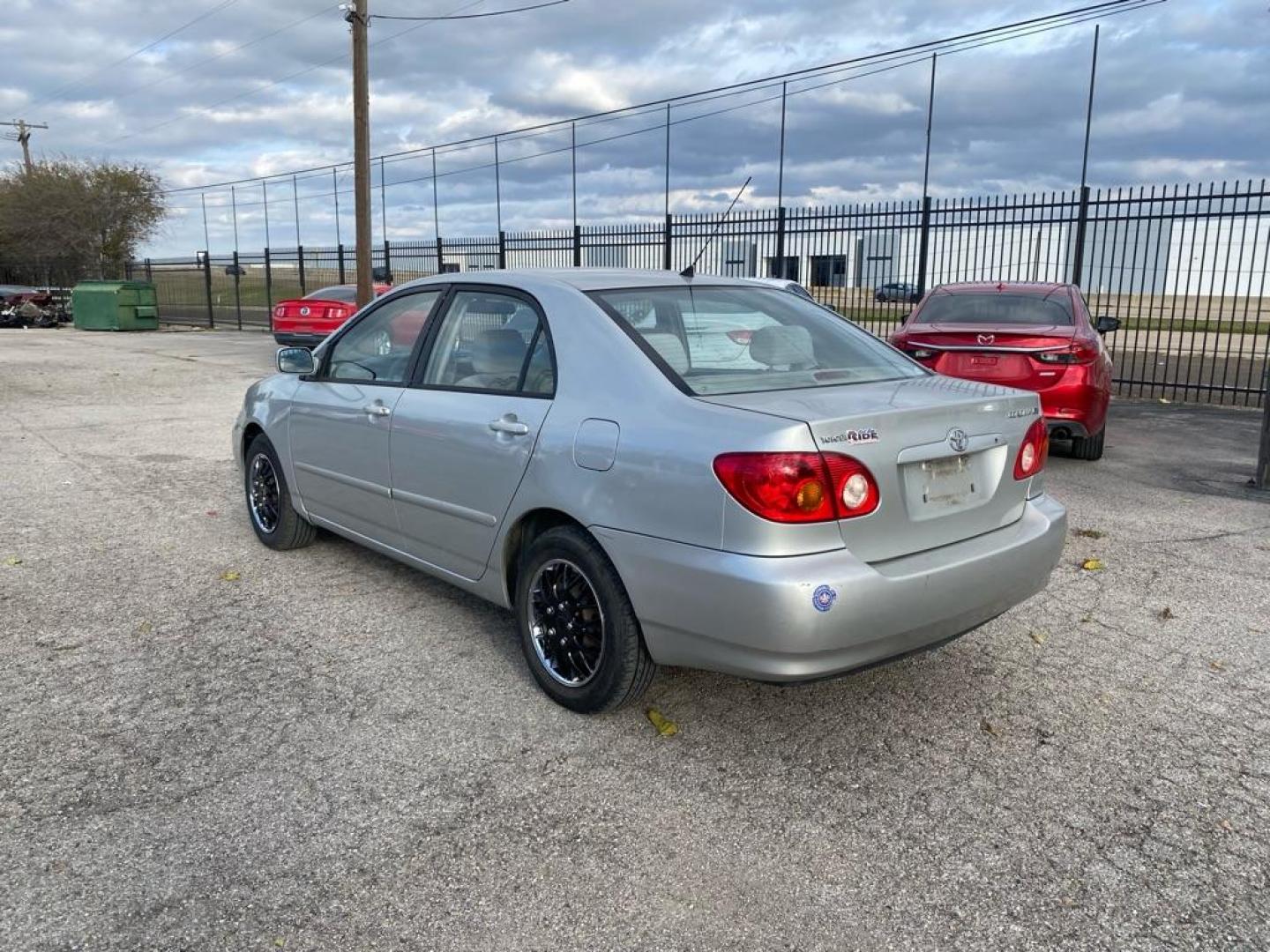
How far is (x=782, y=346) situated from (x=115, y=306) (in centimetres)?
2956

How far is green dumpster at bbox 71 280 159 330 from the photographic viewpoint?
28530 millimetres

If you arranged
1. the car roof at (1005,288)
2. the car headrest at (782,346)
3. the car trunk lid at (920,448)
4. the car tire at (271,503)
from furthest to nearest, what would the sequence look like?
1. the car roof at (1005,288)
2. the car tire at (271,503)
3. the car headrest at (782,346)
4. the car trunk lid at (920,448)

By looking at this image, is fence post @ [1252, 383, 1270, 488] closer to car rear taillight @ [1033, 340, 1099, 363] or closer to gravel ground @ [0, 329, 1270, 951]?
car rear taillight @ [1033, 340, 1099, 363]

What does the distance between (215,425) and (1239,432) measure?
1058cm

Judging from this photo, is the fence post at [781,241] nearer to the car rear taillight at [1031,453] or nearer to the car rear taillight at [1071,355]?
the car rear taillight at [1071,355]

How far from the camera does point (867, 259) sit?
51.5ft

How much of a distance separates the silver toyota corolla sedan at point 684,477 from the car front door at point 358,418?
0.9 inches

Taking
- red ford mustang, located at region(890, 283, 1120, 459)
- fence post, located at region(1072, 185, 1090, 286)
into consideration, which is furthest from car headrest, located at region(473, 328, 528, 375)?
fence post, located at region(1072, 185, 1090, 286)

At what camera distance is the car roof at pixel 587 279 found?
12.7 ft

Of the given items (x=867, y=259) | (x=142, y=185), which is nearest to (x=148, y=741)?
(x=867, y=259)

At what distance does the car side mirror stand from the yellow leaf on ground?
2.70 m

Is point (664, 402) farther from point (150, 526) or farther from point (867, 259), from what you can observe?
point (867, 259)

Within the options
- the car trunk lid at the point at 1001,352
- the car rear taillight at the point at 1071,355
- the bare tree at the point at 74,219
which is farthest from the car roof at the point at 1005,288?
the bare tree at the point at 74,219

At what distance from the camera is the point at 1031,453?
355 centimetres
